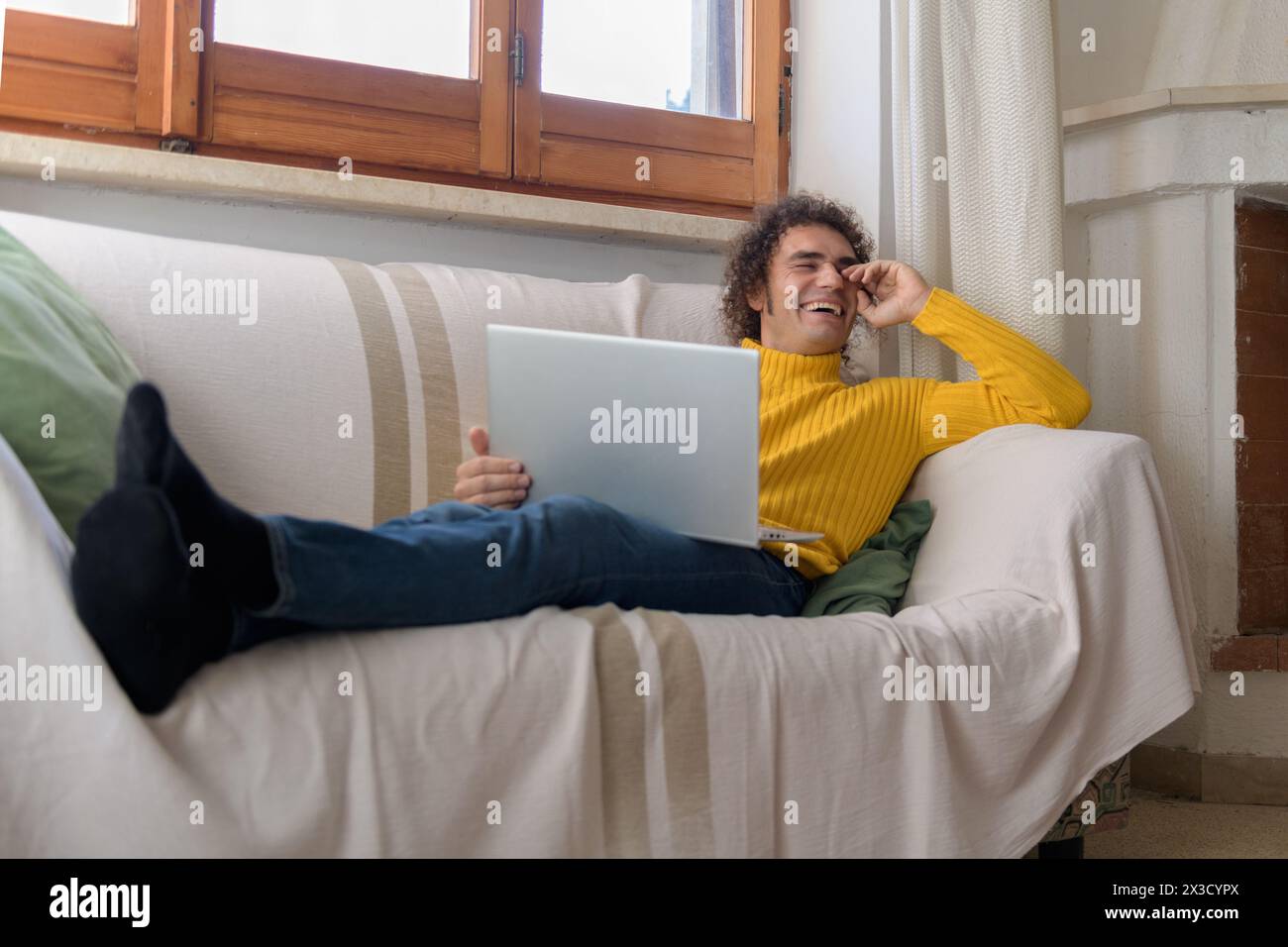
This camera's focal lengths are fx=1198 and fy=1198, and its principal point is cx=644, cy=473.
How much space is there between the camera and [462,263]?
6.91ft

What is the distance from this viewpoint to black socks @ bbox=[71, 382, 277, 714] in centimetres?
88

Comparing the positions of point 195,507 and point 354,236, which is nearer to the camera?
point 195,507

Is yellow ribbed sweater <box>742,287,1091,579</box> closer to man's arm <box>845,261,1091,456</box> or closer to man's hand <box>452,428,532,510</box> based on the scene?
man's arm <box>845,261,1091,456</box>

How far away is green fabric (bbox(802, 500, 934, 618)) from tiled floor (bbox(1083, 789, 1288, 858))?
0.53 metres

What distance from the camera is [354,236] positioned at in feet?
6.59

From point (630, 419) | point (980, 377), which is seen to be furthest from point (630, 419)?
point (980, 377)

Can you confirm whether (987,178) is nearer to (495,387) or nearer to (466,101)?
(466,101)

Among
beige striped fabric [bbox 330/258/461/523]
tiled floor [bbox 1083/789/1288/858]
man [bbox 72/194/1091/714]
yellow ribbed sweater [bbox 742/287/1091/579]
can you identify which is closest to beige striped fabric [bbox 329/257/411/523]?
beige striped fabric [bbox 330/258/461/523]

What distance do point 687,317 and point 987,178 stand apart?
1.82 ft

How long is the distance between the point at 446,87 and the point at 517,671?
56.2 inches

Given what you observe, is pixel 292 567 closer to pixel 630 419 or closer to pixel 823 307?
pixel 630 419

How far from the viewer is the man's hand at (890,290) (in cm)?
186

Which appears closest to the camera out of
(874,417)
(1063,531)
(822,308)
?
(1063,531)

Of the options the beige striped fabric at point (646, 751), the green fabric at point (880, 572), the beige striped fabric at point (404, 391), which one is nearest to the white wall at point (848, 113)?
the green fabric at point (880, 572)
